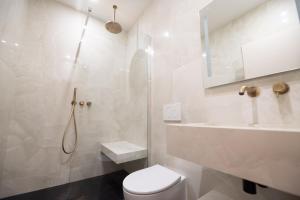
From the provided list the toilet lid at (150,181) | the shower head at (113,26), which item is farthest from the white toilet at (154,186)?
the shower head at (113,26)

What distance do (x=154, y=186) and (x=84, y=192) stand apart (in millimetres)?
1132

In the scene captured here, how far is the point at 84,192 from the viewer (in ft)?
5.05

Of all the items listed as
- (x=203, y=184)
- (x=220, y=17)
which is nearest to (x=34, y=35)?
(x=220, y=17)

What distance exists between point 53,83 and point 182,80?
64.4 inches

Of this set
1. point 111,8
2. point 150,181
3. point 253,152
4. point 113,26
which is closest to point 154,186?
point 150,181

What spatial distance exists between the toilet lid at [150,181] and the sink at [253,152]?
368 mm

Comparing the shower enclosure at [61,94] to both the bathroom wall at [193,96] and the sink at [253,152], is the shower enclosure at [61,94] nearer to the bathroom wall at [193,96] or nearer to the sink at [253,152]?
the bathroom wall at [193,96]

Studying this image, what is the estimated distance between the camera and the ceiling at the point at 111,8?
1.84 metres

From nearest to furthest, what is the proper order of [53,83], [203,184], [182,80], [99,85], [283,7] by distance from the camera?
[283,7], [203,184], [182,80], [53,83], [99,85]

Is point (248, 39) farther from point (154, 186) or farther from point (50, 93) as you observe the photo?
point (50, 93)

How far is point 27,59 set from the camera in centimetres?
158

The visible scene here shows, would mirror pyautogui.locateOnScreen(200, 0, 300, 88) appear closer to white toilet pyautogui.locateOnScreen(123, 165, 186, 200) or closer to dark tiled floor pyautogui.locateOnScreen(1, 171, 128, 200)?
white toilet pyautogui.locateOnScreen(123, 165, 186, 200)

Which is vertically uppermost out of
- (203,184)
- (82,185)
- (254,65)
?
(254,65)

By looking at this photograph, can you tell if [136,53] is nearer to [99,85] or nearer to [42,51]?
[99,85]
